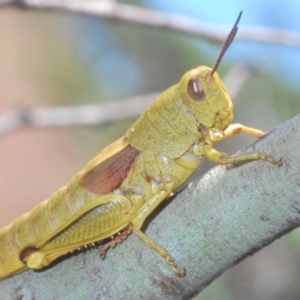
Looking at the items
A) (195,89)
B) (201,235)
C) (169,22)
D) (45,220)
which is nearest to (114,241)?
(201,235)

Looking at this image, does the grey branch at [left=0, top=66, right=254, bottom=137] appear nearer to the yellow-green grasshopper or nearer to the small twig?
the small twig

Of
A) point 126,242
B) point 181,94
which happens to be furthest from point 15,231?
point 181,94

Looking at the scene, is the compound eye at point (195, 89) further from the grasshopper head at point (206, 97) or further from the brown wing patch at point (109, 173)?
the brown wing patch at point (109, 173)

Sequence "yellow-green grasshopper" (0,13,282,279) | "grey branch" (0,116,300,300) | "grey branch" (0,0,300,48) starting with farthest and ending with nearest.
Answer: "grey branch" (0,0,300,48)
"yellow-green grasshopper" (0,13,282,279)
"grey branch" (0,116,300,300)

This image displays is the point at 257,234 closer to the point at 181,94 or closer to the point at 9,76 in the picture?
the point at 181,94

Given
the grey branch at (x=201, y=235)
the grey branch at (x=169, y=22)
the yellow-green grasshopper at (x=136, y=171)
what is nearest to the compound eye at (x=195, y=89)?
the yellow-green grasshopper at (x=136, y=171)

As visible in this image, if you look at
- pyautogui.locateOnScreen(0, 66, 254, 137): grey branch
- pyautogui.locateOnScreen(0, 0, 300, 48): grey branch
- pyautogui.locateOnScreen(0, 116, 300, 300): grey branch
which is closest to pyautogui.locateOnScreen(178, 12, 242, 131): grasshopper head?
pyautogui.locateOnScreen(0, 116, 300, 300): grey branch
